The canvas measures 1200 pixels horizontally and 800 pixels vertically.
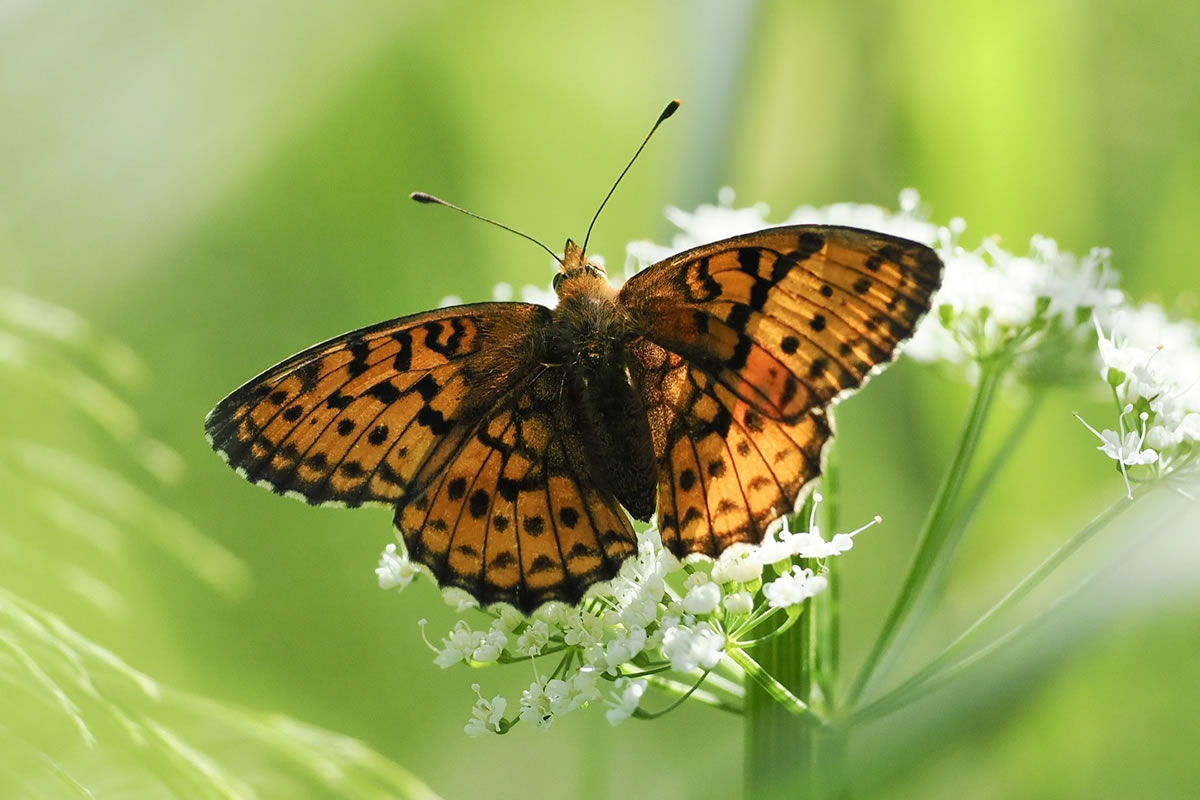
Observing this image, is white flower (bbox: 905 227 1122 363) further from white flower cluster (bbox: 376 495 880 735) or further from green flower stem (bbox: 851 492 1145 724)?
white flower cluster (bbox: 376 495 880 735)

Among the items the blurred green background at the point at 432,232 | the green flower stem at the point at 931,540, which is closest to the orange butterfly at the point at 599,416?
the green flower stem at the point at 931,540

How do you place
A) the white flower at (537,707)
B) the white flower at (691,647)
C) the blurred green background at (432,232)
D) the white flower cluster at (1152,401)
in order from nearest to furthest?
the white flower at (691,647)
the white flower at (537,707)
the white flower cluster at (1152,401)
the blurred green background at (432,232)

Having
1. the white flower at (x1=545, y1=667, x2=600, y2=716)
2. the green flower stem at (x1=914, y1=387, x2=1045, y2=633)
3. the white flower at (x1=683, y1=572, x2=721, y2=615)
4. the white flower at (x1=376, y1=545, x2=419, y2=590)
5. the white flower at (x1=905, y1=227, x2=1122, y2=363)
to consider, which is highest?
the white flower at (x1=905, y1=227, x2=1122, y2=363)

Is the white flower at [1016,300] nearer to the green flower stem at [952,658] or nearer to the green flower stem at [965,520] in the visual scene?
the green flower stem at [965,520]

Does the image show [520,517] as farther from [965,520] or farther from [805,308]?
[965,520]

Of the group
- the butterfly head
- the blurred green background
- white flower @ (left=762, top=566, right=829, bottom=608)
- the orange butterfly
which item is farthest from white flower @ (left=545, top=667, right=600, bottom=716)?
the blurred green background

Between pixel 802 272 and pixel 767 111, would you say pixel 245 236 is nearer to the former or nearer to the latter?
pixel 767 111

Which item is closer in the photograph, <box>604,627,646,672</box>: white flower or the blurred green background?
<box>604,627,646,672</box>: white flower
